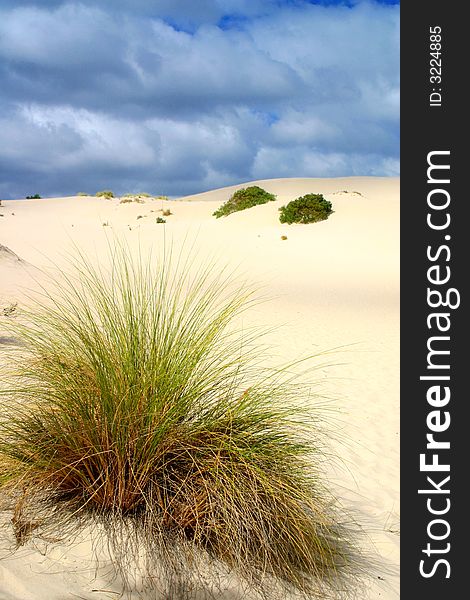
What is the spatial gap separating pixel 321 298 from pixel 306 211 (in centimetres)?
896

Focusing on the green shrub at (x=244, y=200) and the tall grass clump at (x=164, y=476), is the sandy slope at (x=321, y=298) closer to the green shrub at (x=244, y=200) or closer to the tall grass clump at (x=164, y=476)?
the tall grass clump at (x=164, y=476)

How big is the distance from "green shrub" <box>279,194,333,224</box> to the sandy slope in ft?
1.25

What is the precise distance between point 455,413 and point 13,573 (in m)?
3.00

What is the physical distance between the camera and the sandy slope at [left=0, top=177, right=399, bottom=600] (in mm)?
3441

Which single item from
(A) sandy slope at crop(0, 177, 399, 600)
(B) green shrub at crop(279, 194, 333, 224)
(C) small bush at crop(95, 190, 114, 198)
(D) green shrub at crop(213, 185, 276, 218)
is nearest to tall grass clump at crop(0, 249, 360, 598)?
(A) sandy slope at crop(0, 177, 399, 600)

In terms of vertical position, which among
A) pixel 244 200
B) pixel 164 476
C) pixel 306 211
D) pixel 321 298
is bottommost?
pixel 164 476

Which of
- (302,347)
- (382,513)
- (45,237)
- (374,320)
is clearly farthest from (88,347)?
(45,237)

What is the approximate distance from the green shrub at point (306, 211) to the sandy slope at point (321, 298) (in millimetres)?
381

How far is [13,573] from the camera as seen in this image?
2.60 meters

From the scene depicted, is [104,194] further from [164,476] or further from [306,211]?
[164,476]

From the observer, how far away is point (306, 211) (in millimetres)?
23453

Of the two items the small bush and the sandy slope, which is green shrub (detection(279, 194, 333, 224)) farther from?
the small bush

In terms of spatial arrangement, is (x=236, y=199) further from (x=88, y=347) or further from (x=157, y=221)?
(x=88, y=347)

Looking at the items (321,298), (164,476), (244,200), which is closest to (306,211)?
(244,200)
